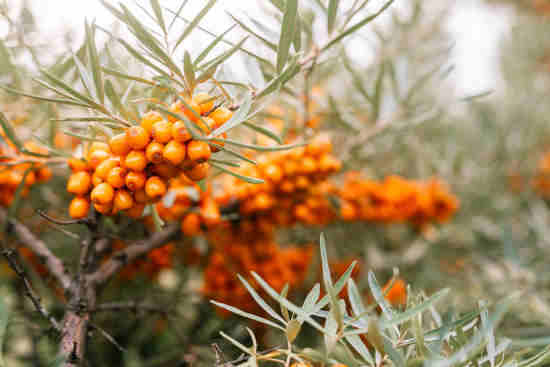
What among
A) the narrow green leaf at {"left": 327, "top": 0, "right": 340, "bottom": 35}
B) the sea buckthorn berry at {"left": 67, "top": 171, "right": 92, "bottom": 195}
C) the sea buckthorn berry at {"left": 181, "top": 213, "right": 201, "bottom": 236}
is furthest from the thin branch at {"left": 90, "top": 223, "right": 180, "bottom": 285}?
the narrow green leaf at {"left": 327, "top": 0, "right": 340, "bottom": 35}

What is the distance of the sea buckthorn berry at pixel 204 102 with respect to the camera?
0.42 meters

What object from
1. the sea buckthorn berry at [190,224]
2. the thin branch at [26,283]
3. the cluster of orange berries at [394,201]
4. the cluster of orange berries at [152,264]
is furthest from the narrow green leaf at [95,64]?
the cluster of orange berries at [394,201]

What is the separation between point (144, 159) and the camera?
425mm

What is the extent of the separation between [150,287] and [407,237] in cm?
93

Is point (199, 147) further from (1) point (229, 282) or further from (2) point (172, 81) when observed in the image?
(1) point (229, 282)

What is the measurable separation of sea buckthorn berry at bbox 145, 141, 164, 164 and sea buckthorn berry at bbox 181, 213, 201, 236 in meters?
0.28

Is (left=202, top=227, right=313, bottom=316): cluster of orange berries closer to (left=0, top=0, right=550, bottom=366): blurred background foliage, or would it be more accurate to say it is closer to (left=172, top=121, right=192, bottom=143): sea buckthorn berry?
(left=0, top=0, right=550, bottom=366): blurred background foliage

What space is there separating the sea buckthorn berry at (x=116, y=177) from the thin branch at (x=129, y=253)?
151 millimetres

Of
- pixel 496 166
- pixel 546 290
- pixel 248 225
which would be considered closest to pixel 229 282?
pixel 248 225

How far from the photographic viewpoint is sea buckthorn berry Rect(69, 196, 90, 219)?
0.47 meters

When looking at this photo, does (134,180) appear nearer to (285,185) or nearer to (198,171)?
(198,171)

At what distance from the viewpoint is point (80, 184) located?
0.47 metres

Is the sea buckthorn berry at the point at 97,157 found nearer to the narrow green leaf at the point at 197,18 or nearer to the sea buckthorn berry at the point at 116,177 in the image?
the sea buckthorn berry at the point at 116,177

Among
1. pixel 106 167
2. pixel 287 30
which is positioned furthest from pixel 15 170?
pixel 287 30
